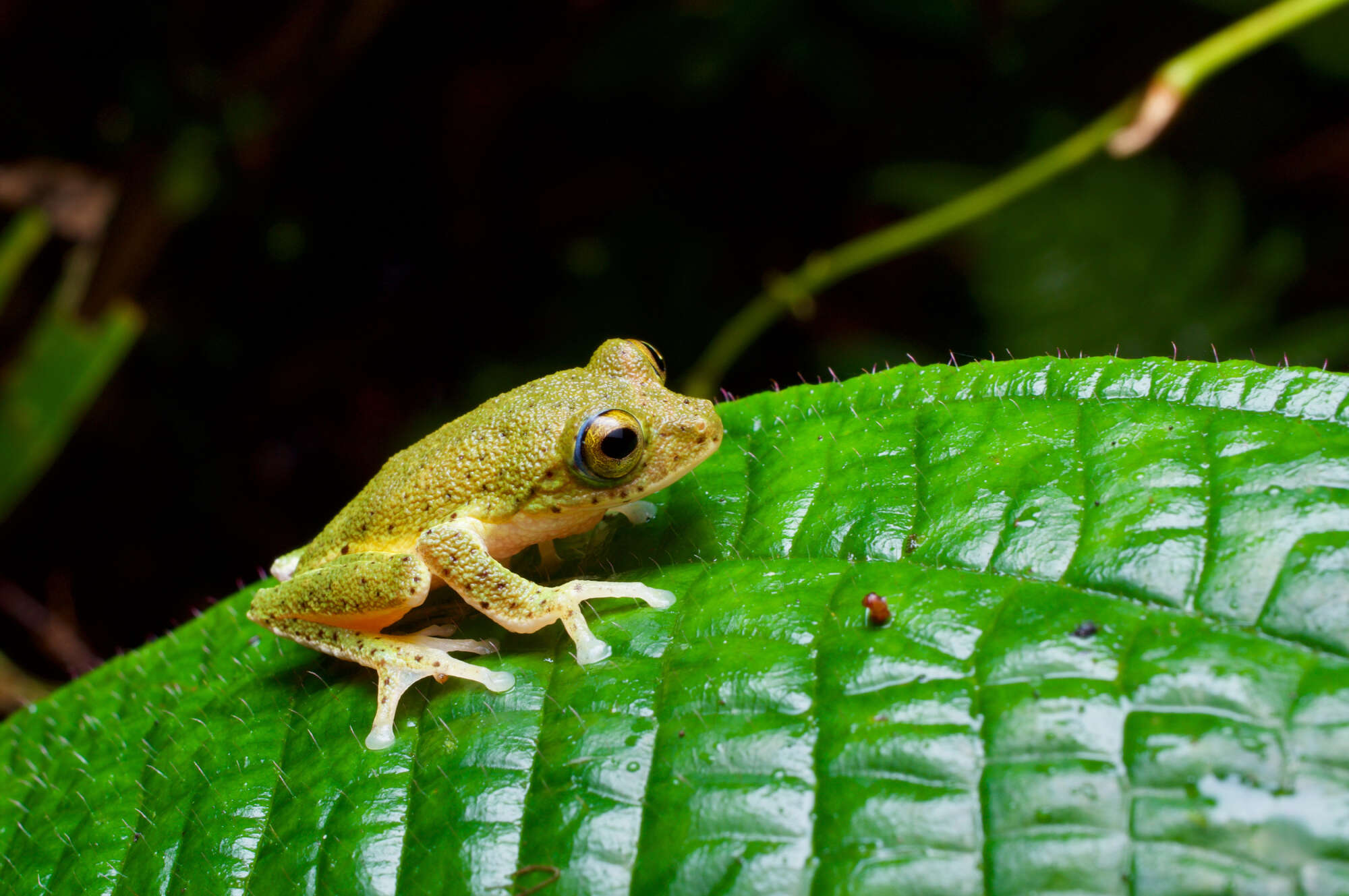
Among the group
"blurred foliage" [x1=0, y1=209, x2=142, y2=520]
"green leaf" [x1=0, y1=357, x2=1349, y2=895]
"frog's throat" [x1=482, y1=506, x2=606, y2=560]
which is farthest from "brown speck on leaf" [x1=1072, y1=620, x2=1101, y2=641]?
"blurred foliage" [x1=0, y1=209, x2=142, y2=520]

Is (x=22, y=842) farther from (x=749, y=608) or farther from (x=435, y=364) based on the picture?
(x=435, y=364)

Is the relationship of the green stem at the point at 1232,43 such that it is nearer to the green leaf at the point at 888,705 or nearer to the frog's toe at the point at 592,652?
the green leaf at the point at 888,705

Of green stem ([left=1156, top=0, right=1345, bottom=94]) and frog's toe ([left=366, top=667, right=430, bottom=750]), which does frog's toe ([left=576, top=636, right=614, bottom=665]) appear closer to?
frog's toe ([left=366, top=667, right=430, bottom=750])

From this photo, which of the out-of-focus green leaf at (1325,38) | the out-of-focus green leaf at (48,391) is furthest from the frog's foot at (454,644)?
the out-of-focus green leaf at (1325,38)

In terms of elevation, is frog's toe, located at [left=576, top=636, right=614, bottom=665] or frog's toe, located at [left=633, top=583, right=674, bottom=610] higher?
frog's toe, located at [left=633, top=583, right=674, bottom=610]

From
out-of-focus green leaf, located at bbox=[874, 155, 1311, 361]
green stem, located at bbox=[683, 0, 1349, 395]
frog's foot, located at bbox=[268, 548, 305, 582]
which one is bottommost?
frog's foot, located at bbox=[268, 548, 305, 582]

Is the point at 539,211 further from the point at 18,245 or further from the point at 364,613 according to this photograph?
the point at 364,613
